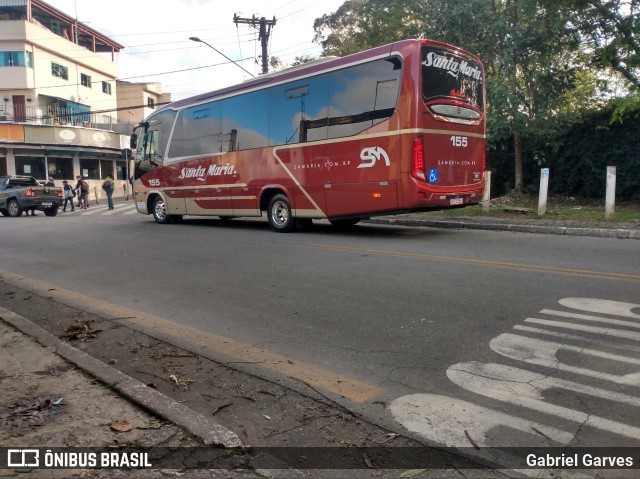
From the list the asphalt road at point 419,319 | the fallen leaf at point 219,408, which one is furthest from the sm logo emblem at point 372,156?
the fallen leaf at point 219,408

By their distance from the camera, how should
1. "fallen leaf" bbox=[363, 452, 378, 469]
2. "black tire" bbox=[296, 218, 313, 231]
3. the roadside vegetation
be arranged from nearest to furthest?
"fallen leaf" bbox=[363, 452, 378, 469], "black tire" bbox=[296, 218, 313, 231], the roadside vegetation

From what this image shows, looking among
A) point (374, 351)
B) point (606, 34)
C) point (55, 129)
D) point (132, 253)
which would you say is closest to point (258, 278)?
point (374, 351)

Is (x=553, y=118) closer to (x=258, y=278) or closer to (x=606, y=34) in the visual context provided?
(x=606, y=34)

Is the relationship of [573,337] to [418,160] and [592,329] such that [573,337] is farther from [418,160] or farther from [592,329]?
[418,160]

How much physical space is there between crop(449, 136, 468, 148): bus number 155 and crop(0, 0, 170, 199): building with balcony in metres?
25.6

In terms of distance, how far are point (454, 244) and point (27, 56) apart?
3724 cm

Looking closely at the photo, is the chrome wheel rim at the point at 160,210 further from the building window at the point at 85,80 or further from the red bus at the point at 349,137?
the building window at the point at 85,80

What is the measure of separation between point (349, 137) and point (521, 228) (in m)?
4.71

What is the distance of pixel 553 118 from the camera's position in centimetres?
1661

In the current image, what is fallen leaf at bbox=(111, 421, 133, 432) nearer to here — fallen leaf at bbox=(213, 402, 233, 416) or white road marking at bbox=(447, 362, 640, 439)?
fallen leaf at bbox=(213, 402, 233, 416)

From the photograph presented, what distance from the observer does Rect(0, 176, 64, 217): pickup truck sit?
22.2 metres

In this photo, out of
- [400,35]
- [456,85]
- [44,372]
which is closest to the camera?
[44,372]

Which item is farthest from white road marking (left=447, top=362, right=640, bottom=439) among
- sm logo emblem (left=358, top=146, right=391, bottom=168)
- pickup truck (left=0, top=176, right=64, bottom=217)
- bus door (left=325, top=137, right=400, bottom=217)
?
pickup truck (left=0, top=176, right=64, bottom=217)

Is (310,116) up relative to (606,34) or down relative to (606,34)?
down
